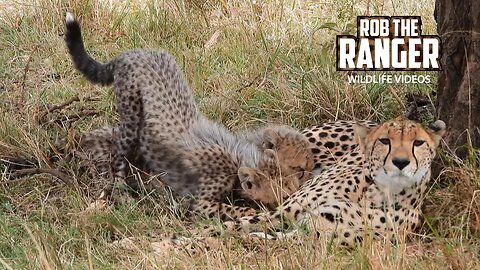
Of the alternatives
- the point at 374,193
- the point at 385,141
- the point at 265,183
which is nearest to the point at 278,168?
the point at 265,183

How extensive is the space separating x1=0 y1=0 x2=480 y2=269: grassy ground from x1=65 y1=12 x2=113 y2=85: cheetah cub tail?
23 cm

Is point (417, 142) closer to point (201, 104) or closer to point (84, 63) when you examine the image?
point (201, 104)

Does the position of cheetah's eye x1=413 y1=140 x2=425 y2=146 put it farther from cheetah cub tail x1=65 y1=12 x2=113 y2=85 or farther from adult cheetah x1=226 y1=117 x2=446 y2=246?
cheetah cub tail x1=65 y1=12 x2=113 y2=85

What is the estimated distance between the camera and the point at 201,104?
488 cm

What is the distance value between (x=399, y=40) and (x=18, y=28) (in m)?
2.63

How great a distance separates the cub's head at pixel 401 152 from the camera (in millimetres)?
3285

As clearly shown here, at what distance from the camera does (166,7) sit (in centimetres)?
610

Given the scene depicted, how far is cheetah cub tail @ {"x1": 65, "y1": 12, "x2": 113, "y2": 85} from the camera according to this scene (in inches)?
181

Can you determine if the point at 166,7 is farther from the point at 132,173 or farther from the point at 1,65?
the point at 132,173

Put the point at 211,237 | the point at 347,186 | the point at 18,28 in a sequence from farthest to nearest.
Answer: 1. the point at 18,28
2. the point at 347,186
3. the point at 211,237

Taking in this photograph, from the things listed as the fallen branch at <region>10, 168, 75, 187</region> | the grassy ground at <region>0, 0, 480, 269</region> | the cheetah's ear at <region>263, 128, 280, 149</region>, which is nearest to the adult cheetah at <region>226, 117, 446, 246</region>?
the grassy ground at <region>0, 0, 480, 269</region>

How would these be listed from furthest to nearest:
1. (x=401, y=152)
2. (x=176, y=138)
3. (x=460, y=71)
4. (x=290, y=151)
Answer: (x=176, y=138)
(x=290, y=151)
(x=460, y=71)
(x=401, y=152)

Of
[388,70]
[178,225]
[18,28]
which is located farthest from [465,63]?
[18,28]

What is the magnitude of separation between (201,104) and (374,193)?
161 cm
